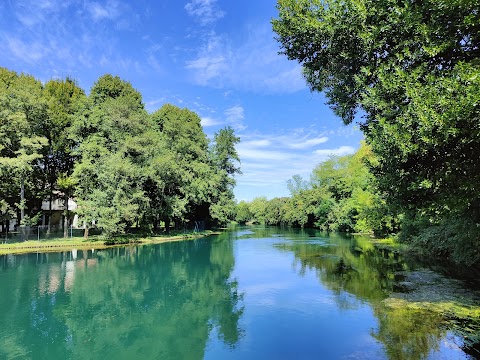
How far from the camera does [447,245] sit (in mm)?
20344

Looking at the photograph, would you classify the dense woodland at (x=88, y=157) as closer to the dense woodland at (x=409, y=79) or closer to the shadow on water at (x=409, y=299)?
the shadow on water at (x=409, y=299)

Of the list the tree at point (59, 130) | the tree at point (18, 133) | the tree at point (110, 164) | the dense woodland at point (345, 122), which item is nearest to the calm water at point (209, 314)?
the dense woodland at point (345, 122)

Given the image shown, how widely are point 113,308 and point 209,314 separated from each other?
13.1 ft

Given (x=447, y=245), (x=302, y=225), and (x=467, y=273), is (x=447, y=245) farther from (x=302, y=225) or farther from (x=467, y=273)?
(x=302, y=225)

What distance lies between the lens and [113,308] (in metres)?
13.4

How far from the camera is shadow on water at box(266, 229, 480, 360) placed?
30.0 feet

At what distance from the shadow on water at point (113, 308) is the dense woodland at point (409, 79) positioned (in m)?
7.36

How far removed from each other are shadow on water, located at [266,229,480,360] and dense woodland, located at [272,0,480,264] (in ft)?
11.4

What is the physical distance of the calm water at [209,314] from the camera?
919cm

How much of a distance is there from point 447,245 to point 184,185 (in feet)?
101

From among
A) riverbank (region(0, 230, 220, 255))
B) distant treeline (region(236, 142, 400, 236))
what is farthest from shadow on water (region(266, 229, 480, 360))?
riverbank (region(0, 230, 220, 255))

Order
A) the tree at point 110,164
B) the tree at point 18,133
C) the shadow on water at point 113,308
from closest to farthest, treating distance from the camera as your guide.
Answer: the shadow on water at point 113,308 < the tree at point 18,133 < the tree at point 110,164

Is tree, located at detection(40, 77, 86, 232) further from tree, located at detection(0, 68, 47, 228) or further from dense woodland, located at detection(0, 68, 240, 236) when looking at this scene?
tree, located at detection(0, 68, 47, 228)

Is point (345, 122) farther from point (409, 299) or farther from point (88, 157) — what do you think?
point (88, 157)
